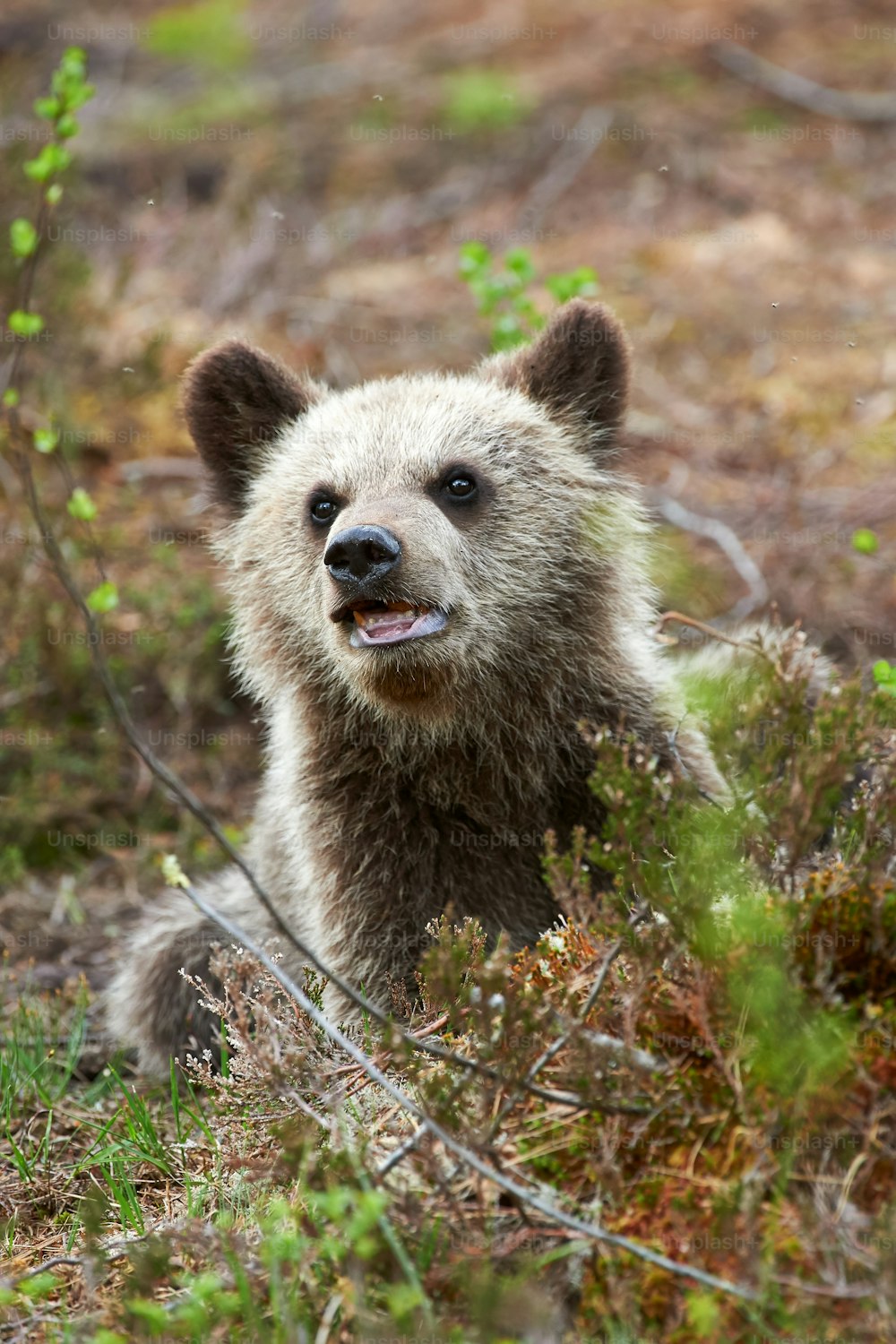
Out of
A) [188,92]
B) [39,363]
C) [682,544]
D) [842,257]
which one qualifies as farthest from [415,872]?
[188,92]

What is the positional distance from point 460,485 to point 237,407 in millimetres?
→ 1114

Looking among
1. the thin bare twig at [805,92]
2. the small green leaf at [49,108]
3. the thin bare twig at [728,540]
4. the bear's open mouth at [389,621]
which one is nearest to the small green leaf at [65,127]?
the small green leaf at [49,108]

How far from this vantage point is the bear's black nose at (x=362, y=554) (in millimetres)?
3850

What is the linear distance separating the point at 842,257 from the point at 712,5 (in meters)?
4.22

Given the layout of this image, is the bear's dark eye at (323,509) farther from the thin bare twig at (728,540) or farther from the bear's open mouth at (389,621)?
the thin bare twig at (728,540)

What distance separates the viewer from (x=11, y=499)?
750 centimetres

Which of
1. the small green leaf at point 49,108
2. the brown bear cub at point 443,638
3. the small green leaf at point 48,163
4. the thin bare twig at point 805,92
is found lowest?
the brown bear cub at point 443,638

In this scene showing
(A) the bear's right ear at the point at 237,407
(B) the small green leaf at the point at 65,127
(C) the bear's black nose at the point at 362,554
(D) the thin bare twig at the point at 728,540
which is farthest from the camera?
(D) the thin bare twig at the point at 728,540

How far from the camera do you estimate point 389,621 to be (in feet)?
13.4

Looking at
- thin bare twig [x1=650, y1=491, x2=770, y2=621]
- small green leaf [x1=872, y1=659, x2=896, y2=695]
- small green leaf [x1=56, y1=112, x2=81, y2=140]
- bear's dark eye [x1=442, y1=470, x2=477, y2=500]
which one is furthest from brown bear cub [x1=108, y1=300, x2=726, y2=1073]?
thin bare twig [x1=650, y1=491, x2=770, y2=621]

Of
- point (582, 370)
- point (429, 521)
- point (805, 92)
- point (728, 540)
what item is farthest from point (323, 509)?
point (805, 92)

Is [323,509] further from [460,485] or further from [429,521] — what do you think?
[429,521]

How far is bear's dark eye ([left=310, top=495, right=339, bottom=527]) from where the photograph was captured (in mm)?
4656

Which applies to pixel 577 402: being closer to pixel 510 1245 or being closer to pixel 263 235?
pixel 510 1245
